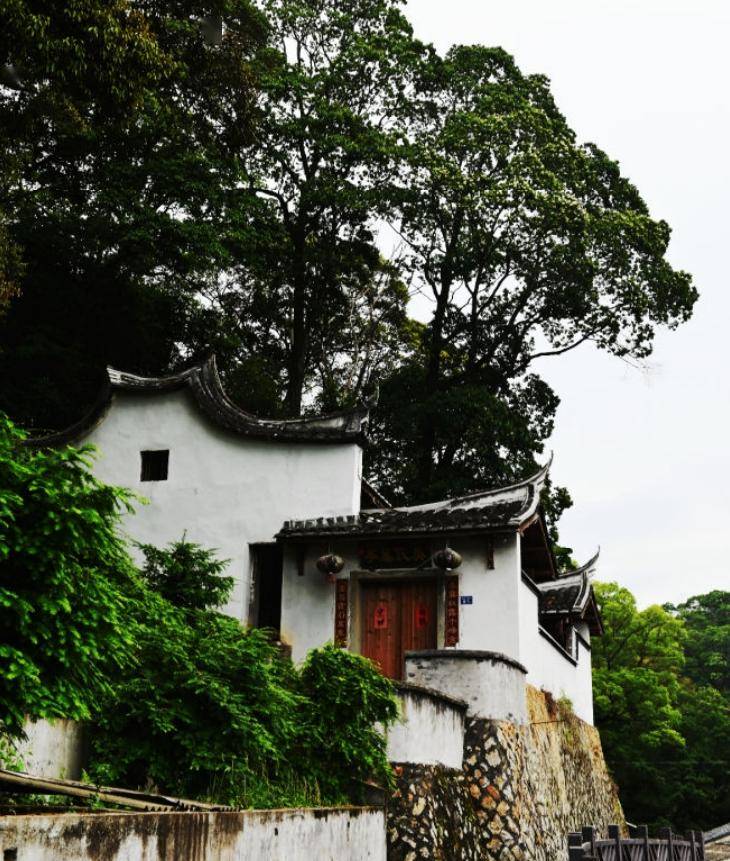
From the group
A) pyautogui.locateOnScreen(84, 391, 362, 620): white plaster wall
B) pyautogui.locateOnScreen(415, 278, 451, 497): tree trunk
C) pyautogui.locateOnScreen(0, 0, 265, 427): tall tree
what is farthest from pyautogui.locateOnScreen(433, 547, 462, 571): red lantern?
pyautogui.locateOnScreen(0, 0, 265, 427): tall tree

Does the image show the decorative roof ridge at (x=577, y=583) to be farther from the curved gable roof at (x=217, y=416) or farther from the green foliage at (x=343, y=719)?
the green foliage at (x=343, y=719)

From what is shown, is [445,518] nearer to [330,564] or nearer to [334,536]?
[334,536]

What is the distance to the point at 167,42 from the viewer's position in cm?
1998

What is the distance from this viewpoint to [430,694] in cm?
1182

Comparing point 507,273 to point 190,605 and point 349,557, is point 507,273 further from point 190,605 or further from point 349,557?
point 190,605

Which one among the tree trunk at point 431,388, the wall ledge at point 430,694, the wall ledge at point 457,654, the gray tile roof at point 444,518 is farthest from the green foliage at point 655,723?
the wall ledge at point 430,694

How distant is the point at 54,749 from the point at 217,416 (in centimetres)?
929

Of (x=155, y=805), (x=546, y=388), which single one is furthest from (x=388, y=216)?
(x=155, y=805)

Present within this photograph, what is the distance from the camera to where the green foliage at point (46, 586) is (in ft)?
18.1

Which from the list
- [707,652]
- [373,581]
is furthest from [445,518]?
[707,652]

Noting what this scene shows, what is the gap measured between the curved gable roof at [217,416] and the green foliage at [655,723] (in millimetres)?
16647

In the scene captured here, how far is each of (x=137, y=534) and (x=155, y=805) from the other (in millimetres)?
10611

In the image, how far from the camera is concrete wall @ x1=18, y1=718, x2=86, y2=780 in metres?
7.72

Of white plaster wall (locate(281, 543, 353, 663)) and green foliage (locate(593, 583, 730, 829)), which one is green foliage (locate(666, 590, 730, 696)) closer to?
green foliage (locate(593, 583, 730, 829))
